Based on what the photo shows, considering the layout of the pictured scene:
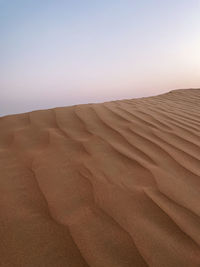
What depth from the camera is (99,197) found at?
1.05m

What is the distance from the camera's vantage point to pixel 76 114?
243cm

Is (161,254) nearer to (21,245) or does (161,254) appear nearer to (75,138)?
(21,245)

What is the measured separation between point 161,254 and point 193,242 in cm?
15

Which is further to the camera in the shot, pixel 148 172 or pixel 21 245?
pixel 148 172

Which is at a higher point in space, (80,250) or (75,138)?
(75,138)

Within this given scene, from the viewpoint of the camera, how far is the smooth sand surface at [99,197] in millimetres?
780

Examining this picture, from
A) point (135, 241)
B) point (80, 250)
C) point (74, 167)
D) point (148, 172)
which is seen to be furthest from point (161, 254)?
point (74, 167)

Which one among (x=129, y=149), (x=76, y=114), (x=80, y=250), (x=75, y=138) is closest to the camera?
(x=80, y=250)

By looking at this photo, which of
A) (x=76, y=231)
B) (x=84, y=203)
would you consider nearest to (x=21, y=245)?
(x=76, y=231)

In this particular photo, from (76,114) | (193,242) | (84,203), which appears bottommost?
(193,242)

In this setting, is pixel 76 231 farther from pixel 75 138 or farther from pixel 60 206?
pixel 75 138

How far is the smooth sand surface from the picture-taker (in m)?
0.78

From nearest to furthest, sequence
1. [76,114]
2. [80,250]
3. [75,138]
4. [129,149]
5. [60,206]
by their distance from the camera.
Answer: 1. [80,250]
2. [60,206]
3. [129,149]
4. [75,138]
5. [76,114]

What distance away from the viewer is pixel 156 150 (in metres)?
1.62
